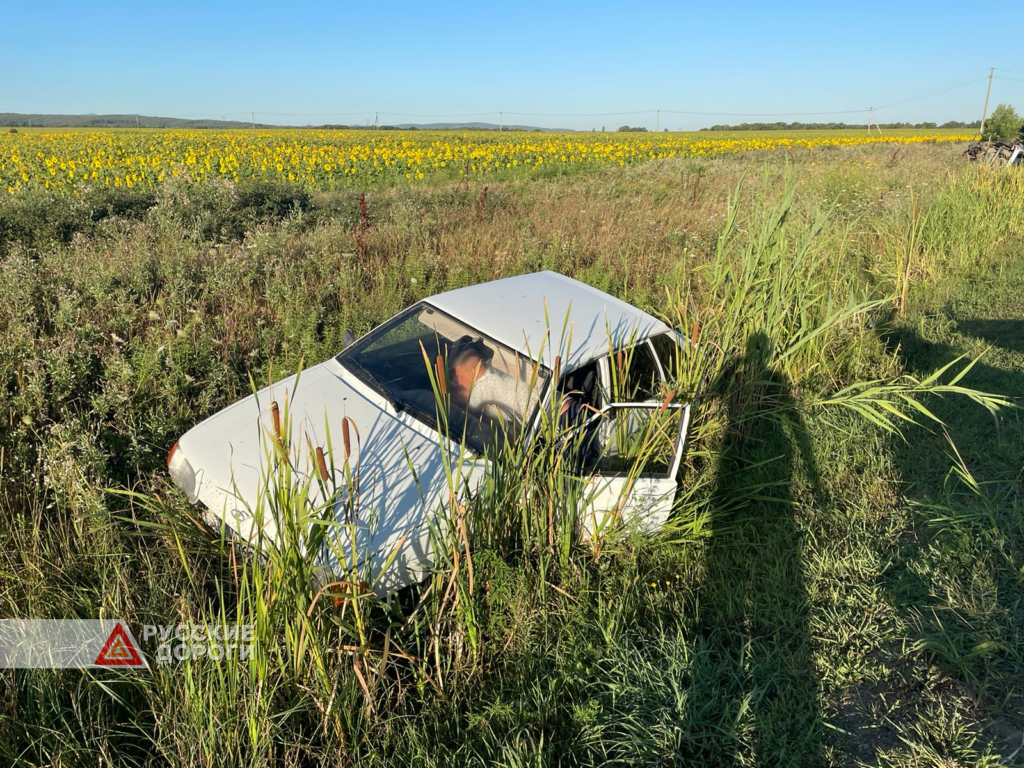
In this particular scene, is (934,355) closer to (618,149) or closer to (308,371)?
(308,371)

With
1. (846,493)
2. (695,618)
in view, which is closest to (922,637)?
(695,618)

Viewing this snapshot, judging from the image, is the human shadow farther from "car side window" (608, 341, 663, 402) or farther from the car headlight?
the car headlight

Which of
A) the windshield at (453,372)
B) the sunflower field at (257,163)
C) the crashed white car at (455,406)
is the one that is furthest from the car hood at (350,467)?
the sunflower field at (257,163)

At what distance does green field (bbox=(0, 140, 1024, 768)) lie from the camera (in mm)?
2236

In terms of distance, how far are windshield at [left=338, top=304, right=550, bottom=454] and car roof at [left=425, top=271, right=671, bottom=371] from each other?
3.5 inches

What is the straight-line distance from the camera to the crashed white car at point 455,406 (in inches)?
116

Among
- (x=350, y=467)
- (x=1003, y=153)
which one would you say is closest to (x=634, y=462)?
(x=350, y=467)

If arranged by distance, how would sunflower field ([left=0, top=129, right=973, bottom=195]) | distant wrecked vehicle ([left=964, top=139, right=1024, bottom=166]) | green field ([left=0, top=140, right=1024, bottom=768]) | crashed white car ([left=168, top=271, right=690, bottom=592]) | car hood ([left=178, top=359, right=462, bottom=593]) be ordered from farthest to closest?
sunflower field ([left=0, top=129, right=973, bottom=195]) → distant wrecked vehicle ([left=964, top=139, right=1024, bottom=166]) → crashed white car ([left=168, top=271, right=690, bottom=592]) → car hood ([left=178, top=359, right=462, bottom=593]) → green field ([left=0, top=140, right=1024, bottom=768])

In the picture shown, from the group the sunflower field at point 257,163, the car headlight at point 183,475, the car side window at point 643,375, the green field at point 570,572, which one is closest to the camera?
the green field at point 570,572

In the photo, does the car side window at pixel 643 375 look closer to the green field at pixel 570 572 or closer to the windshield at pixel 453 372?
the green field at pixel 570 572

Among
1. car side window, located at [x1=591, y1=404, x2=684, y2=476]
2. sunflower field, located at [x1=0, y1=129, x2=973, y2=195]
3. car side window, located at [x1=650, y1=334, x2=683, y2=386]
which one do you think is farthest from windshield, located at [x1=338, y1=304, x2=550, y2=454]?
sunflower field, located at [x1=0, y1=129, x2=973, y2=195]

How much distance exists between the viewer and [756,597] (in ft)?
10.3

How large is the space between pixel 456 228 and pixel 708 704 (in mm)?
8202

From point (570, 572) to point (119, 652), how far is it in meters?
1.84
